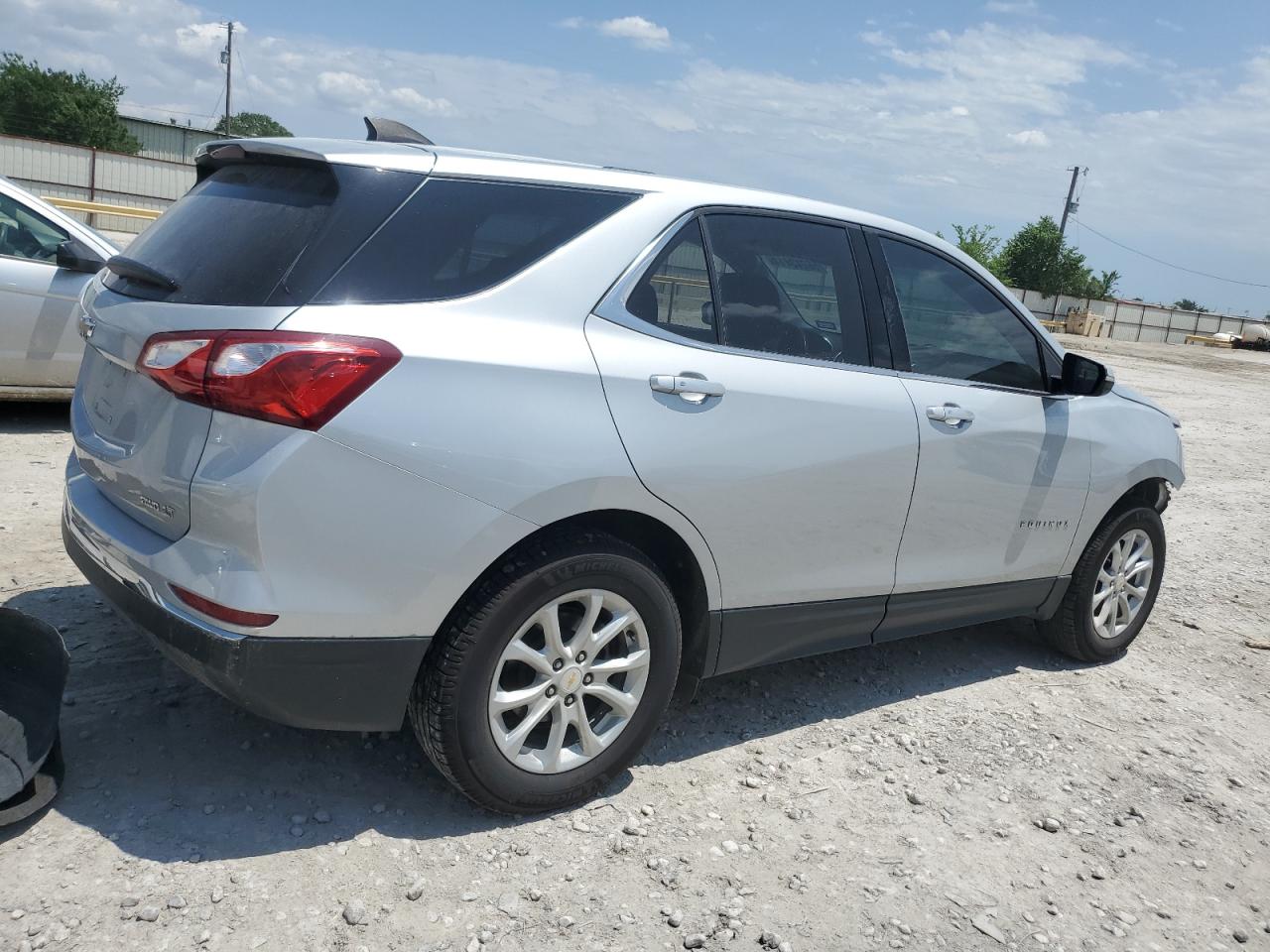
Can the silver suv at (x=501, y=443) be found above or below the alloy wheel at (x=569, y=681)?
above

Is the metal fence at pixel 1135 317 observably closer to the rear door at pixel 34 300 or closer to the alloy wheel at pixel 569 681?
the rear door at pixel 34 300

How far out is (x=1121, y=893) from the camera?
3260 millimetres

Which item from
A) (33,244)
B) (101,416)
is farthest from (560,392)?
(33,244)

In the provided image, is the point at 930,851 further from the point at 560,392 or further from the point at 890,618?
the point at 560,392

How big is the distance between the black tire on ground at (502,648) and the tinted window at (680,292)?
0.69 meters

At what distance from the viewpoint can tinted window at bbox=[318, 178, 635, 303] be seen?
110 inches

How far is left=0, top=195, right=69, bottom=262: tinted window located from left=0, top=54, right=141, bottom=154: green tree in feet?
216

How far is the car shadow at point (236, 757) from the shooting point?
9.87 feet

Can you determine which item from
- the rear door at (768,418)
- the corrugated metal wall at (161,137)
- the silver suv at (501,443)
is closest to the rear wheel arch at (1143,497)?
the silver suv at (501,443)

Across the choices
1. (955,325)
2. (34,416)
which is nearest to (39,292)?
(34,416)

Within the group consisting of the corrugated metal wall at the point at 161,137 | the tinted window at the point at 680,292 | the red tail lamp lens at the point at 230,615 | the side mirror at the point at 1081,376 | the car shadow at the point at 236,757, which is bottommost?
the car shadow at the point at 236,757

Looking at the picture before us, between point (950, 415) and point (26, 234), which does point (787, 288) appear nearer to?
point (950, 415)

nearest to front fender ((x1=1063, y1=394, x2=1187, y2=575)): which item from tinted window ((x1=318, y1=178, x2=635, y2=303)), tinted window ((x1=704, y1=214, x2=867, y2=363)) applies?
tinted window ((x1=704, y1=214, x2=867, y2=363))

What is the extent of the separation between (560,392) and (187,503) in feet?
3.24
